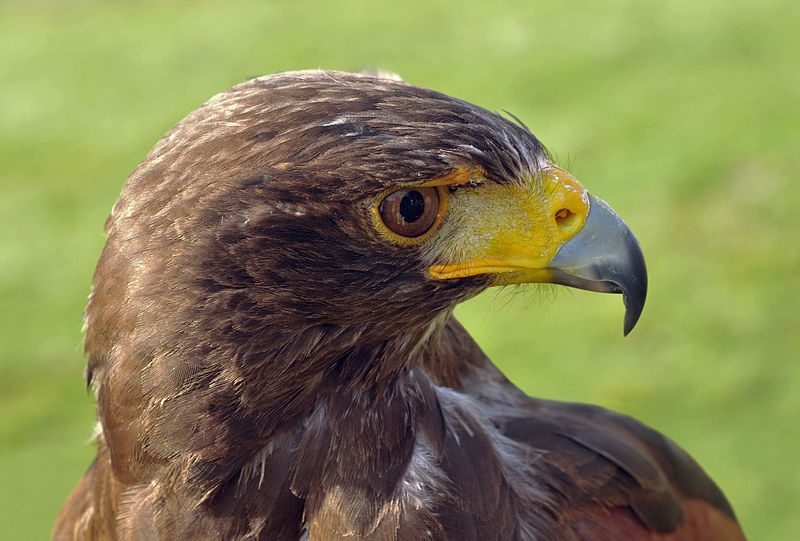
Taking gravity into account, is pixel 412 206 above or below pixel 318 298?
above

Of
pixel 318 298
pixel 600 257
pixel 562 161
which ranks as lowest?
pixel 318 298

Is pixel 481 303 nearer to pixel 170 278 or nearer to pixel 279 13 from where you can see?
pixel 170 278

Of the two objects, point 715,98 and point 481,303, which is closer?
point 481,303

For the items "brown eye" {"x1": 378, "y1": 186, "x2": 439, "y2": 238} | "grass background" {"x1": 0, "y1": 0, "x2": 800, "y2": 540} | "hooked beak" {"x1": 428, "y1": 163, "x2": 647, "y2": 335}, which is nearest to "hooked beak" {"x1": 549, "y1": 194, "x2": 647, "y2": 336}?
"hooked beak" {"x1": 428, "y1": 163, "x2": 647, "y2": 335}

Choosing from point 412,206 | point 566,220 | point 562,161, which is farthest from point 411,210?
point 562,161

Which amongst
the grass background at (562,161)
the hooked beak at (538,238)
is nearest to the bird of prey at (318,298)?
the hooked beak at (538,238)

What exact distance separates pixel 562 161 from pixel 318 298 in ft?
15.6

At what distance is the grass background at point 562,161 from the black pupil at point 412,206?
750mm

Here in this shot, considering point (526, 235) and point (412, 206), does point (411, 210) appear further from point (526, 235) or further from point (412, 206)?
point (526, 235)

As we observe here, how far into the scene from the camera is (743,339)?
19.7 ft

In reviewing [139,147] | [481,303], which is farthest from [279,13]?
[481,303]

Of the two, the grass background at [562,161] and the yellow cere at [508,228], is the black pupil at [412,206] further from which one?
the grass background at [562,161]

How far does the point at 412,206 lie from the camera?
214 cm

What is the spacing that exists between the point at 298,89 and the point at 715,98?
6.79 m
